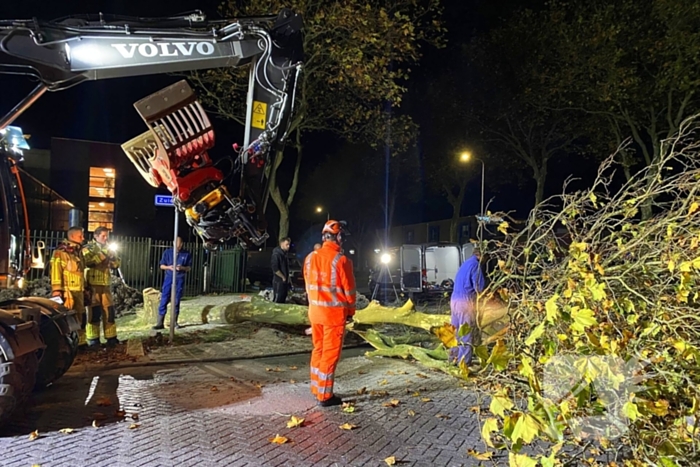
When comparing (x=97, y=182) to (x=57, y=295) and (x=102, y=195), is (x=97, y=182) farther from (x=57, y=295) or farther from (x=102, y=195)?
(x=57, y=295)

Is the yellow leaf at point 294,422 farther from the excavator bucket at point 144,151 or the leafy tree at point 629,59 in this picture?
the leafy tree at point 629,59

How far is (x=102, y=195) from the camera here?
24.2 m

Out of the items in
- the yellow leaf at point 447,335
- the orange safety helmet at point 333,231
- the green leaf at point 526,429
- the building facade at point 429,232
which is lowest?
the green leaf at point 526,429

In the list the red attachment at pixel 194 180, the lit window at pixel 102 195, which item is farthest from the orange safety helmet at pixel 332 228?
the lit window at pixel 102 195

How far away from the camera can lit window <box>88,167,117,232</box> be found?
2397cm

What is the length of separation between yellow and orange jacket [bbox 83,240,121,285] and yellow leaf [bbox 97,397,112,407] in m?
2.74

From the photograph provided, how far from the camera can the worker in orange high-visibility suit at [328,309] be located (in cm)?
548

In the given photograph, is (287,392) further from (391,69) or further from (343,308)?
(391,69)

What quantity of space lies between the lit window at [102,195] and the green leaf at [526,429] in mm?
23806

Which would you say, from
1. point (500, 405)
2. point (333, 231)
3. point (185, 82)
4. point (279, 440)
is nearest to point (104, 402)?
point (279, 440)

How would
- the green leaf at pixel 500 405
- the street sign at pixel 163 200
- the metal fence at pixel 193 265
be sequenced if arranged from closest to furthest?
the green leaf at pixel 500 405, the street sign at pixel 163 200, the metal fence at pixel 193 265

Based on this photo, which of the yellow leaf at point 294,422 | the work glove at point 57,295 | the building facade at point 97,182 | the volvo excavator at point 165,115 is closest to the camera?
the yellow leaf at point 294,422

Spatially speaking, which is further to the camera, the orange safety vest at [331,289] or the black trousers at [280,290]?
the black trousers at [280,290]

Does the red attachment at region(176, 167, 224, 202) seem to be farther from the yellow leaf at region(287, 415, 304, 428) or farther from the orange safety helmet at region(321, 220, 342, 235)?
the yellow leaf at region(287, 415, 304, 428)
